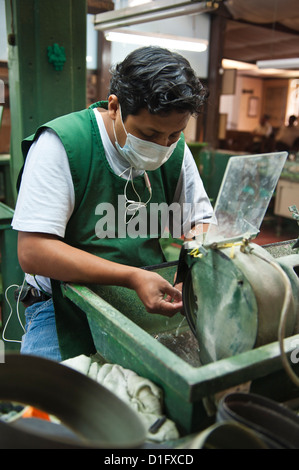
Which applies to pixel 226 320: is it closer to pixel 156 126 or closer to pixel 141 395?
pixel 141 395

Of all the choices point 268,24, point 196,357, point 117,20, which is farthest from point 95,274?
point 268,24

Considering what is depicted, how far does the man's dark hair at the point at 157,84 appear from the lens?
136 centimetres

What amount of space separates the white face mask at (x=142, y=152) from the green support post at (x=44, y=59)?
4.43ft

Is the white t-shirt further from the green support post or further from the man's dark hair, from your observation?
the green support post

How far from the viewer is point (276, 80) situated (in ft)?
42.8

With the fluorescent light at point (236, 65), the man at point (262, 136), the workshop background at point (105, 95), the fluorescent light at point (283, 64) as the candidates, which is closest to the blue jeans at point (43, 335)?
the workshop background at point (105, 95)

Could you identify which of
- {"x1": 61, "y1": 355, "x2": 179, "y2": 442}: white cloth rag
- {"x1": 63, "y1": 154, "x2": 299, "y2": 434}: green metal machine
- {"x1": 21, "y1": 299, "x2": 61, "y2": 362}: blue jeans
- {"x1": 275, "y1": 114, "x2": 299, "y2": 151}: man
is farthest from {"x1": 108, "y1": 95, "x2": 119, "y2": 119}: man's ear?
{"x1": 275, "y1": 114, "x2": 299, "y2": 151}: man

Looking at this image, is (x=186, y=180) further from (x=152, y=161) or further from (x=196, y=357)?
(x=196, y=357)

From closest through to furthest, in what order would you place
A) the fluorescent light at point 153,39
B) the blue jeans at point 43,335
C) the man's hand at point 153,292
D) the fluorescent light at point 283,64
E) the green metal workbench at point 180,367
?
the green metal workbench at point 180,367 < the man's hand at point 153,292 < the blue jeans at point 43,335 < the fluorescent light at point 153,39 < the fluorescent light at point 283,64

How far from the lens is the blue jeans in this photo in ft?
5.34

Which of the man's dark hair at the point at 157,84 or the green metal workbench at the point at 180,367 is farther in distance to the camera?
the man's dark hair at the point at 157,84

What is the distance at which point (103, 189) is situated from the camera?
1.62 meters

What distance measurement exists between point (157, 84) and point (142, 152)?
26cm

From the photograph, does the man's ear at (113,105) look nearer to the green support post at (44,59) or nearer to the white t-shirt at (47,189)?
the white t-shirt at (47,189)
